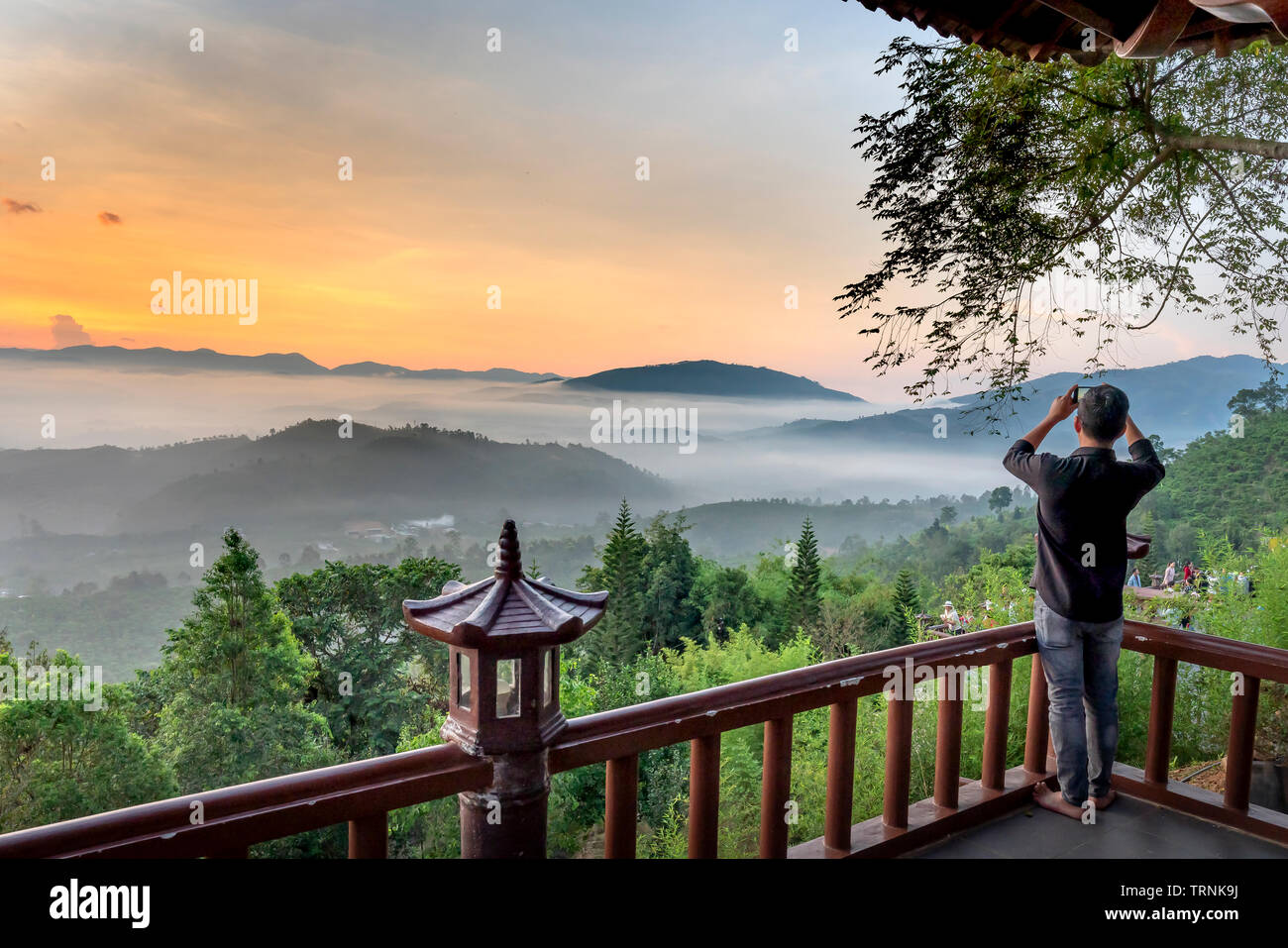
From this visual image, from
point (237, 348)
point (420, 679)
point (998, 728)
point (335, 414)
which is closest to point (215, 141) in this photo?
point (237, 348)

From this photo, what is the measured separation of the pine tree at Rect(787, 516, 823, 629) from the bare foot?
79.1ft

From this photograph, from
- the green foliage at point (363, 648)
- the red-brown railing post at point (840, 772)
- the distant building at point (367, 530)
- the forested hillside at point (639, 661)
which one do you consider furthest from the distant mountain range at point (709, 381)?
the red-brown railing post at point (840, 772)

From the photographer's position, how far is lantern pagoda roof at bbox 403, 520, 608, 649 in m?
1.31

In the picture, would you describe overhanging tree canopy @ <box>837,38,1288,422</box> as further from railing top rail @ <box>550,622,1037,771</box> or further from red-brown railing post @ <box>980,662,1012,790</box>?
railing top rail @ <box>550,622,1037,771</box>

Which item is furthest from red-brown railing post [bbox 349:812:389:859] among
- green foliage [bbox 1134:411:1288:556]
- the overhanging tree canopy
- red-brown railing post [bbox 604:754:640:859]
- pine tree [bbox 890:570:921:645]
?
pine tree [bbox 890:570:921:645]

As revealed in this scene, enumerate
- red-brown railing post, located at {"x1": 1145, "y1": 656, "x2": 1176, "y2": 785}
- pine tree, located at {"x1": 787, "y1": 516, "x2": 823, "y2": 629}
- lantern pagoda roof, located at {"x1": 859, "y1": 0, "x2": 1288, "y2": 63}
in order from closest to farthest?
lantern pagoda roof, located at {"x1": 859, "y1": 0, "x2": 1288, "y2": 63}, red-brown railing post, located at {"x1": 1145, "y1": 656, "x2": 1176, "y2": 785}, pine tree, located at {"x1": 787, "y1": 516, "x2": 823, "y2": 629}

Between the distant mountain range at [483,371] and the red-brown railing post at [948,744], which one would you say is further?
the distant mountain range at [483,371]

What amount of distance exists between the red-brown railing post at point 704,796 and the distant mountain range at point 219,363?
38383mm

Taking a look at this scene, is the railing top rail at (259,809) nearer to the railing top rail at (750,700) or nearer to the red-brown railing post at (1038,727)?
the railing top rail at (750,700)

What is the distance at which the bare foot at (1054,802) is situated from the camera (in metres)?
2.28

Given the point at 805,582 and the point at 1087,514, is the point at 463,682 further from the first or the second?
the point at 805,582

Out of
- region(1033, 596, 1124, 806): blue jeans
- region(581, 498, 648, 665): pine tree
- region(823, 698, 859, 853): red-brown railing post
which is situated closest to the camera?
region(823, 698, 859, 853): red-brown railing post
